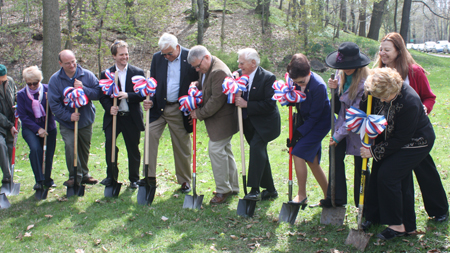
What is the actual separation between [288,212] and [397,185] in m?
1.32

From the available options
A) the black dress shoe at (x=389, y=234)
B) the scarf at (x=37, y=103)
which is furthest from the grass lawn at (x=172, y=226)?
the scarf at (x=37, y=103)

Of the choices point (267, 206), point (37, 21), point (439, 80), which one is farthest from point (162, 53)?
point (37, 21)

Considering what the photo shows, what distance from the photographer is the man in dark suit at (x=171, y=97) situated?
17.7ft

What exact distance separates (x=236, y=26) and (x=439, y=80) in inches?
456

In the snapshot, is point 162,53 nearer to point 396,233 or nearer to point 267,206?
point 267,206

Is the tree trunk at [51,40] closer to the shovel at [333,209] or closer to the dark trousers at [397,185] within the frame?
the shovel at [333,209]

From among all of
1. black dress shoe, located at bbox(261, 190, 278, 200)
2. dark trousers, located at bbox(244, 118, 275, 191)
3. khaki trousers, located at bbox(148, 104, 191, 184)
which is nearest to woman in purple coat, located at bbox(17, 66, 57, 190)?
khaki trousers, located at bbox(148, 104, 191, 184)

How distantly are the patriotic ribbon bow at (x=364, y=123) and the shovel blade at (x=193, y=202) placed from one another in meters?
2.31

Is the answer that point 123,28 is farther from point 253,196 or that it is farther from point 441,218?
point 441,218

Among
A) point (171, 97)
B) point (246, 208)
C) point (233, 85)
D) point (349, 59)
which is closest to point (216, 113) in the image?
point (233, 85)

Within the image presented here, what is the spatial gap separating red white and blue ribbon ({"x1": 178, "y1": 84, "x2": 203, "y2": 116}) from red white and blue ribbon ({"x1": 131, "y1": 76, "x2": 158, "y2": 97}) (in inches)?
18.6

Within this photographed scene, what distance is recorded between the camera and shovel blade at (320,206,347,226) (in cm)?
422

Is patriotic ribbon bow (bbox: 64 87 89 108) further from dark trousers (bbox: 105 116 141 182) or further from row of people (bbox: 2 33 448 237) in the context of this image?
dark trousers (bbox: 105 116 141 182)

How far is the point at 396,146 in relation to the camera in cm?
355
